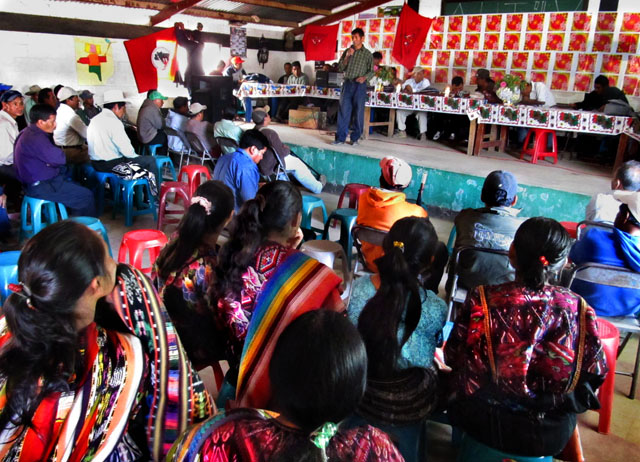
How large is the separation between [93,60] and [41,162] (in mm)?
5429

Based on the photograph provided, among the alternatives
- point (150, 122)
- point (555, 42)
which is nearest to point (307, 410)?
point (150, 122)

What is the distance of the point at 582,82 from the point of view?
7.52 m

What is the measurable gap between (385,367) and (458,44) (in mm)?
8373

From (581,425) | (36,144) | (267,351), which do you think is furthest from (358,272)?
(36,144)

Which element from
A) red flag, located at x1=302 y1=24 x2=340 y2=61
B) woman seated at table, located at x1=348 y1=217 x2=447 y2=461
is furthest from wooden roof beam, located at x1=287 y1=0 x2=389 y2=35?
woman seated at table, located at x1=348 y1=217 x2=447 y2=461

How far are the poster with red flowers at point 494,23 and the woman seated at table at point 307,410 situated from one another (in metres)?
8.60

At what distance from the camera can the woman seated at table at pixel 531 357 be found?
127 cm

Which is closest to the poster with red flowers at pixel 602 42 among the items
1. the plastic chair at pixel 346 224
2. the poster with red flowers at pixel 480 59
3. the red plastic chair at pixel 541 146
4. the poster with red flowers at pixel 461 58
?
the poster with red flowers at pixel 480 59

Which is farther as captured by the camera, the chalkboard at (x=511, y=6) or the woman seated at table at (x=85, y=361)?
the chalkboard at (x=511, y=6)

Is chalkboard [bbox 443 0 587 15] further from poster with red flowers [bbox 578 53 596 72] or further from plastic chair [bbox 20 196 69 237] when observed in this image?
plastic chair [bbox 20 196 69 237]

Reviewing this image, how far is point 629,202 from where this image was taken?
2121 mm

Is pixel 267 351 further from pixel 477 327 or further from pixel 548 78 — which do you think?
pixel 548 78

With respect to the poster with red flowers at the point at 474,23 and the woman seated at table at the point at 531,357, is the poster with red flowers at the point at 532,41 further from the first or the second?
the woman seated at table at the point at 531,357

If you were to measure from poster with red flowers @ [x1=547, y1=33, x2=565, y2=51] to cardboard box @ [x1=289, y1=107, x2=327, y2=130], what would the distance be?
3.65 metres
